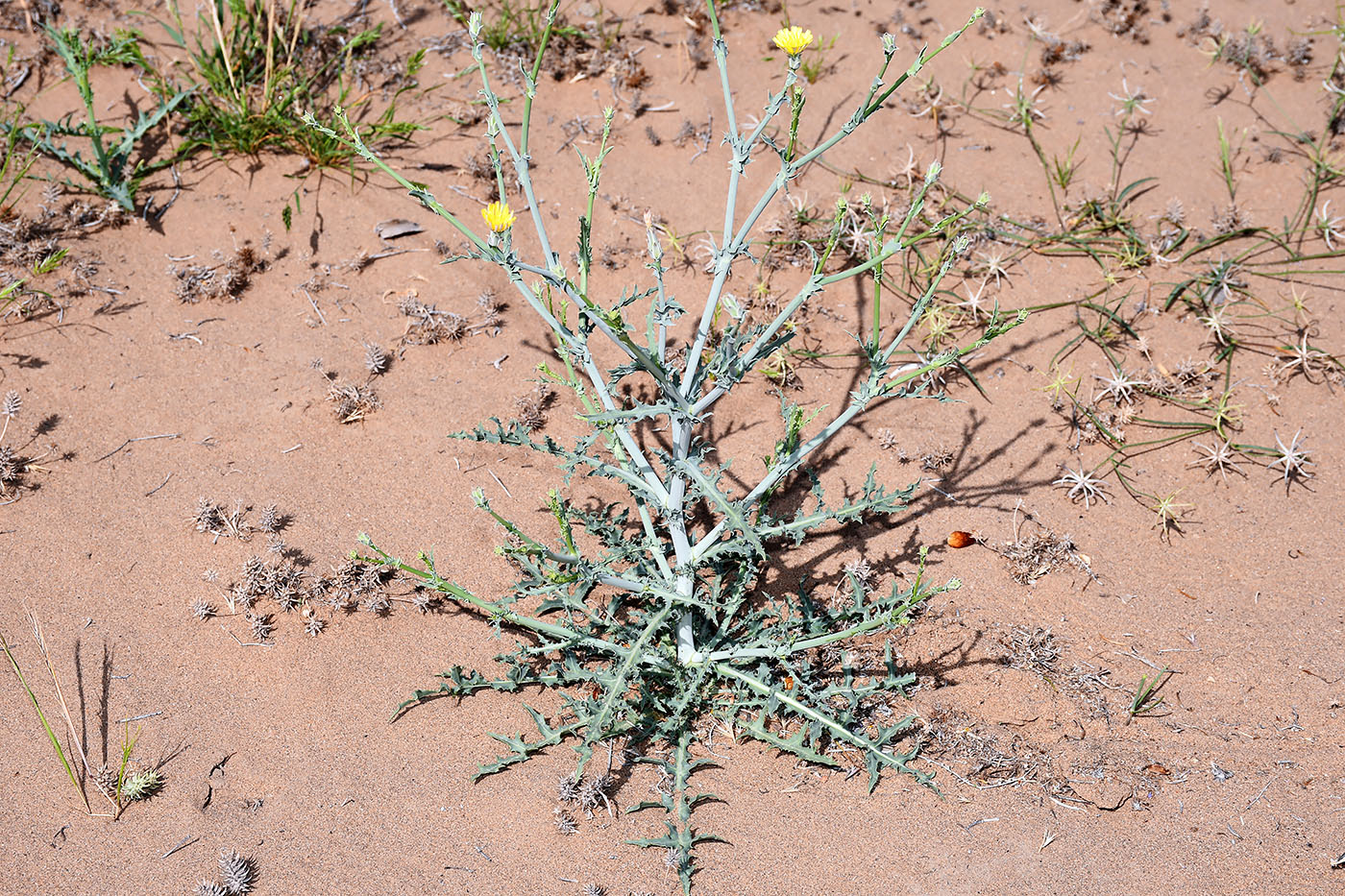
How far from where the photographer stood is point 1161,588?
9.48 feet

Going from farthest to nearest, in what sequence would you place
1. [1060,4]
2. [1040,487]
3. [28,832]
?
[1060,4], [1040,487], [28,832]

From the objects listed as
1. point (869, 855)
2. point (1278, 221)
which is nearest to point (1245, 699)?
point (869, 855)

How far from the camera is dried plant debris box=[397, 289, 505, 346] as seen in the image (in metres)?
3.36

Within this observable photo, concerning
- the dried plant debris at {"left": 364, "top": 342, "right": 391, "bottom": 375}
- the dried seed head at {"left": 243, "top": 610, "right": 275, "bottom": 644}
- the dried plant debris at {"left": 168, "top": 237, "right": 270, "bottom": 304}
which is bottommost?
the dried seed head at {"left": 243, "top": 610, "right": 275, "bottom": 644}

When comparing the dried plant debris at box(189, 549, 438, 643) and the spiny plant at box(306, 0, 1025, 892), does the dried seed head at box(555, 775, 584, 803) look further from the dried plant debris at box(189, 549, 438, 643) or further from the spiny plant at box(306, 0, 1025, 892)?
the dried plant debris at box(189, 549, 438, 643)

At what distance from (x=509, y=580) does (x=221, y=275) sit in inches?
62.4

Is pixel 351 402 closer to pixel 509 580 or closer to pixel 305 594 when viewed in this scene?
pixel 305 594

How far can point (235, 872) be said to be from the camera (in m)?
2.28

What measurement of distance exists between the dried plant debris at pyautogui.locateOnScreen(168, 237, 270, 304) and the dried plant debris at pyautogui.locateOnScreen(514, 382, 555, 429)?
1.10 metres

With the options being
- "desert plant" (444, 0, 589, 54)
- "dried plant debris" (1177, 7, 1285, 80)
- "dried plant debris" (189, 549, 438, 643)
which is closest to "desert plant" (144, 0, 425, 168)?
"desert plant" (444, 0, 589, 54)

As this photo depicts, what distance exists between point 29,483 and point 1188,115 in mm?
4483

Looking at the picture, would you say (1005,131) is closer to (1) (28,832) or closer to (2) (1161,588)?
(2) (1161,588)

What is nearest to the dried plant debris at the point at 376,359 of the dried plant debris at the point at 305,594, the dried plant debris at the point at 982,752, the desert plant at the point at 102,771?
the dried plant debris at the point at 305,594

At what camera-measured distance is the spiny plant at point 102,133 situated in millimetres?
3504
